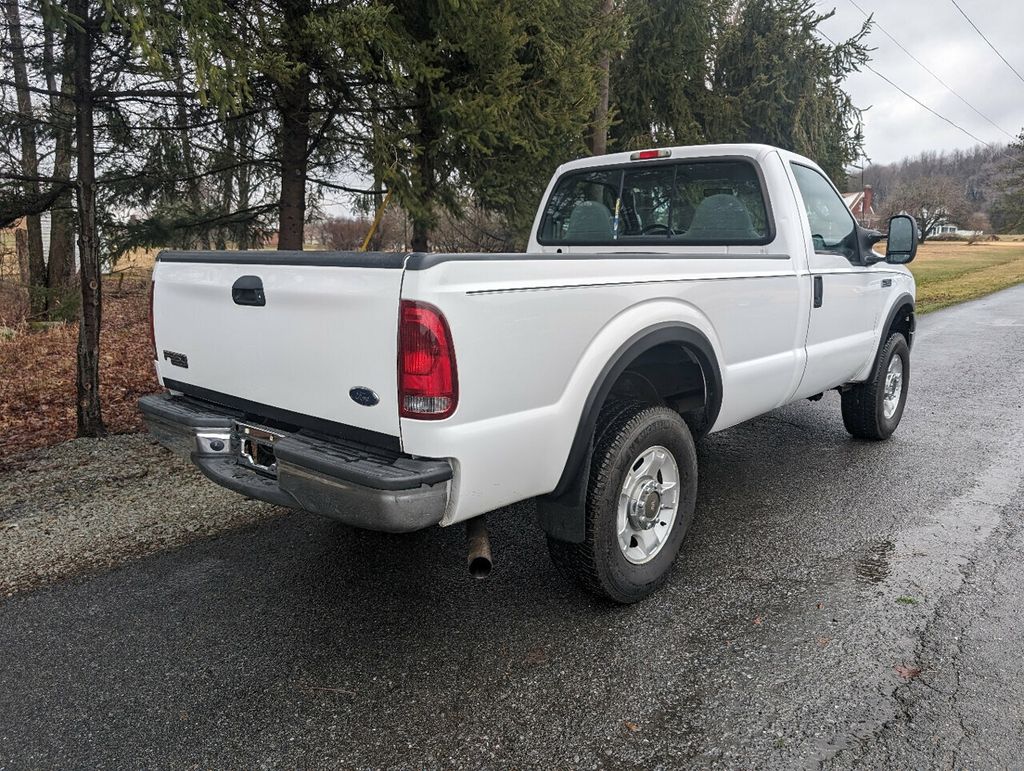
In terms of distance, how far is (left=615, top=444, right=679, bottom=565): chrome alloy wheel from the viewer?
3.12 meters

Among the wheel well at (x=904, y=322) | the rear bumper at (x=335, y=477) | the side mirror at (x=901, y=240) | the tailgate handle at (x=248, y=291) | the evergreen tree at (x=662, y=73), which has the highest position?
the evergreen tree at (x=662, y=73)

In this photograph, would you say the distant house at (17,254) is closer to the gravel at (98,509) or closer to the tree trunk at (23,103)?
the tree trunk at (23,103)

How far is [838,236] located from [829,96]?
40.3 ft

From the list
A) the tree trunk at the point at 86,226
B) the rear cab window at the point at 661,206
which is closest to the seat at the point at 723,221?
the rear cab window at the point at 661,206

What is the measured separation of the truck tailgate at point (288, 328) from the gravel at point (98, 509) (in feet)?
3.31

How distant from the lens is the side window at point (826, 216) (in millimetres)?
4481

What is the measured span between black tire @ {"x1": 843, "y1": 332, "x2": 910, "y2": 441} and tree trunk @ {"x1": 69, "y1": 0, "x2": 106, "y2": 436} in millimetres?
5644

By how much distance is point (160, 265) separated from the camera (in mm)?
3359

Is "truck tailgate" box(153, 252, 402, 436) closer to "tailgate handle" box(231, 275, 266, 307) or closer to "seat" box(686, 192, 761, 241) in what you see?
"tailgate handle" box(231, 275, 266, 307)

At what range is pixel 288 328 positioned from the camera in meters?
2.69

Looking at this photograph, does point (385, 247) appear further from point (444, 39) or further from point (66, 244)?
point (444, 39)

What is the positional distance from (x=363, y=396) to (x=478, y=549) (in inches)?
A: 27.1

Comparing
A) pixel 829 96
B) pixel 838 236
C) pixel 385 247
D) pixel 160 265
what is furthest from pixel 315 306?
pixel 385 247

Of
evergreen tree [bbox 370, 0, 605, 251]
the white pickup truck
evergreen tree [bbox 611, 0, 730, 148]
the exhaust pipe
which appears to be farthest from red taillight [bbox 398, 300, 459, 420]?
evergreen tree [bbox 611, 0, 730, 148]
